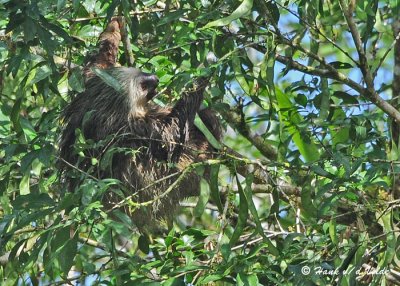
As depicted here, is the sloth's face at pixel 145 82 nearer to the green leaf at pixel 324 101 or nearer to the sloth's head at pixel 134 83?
the sloth's head at pixel 134 83

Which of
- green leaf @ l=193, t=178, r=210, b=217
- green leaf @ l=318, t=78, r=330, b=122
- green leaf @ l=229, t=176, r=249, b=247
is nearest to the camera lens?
green leaf @ l=229, t=176, r=249, b=247

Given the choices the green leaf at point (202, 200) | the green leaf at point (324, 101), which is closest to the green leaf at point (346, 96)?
the green leaf at point (324, 101)

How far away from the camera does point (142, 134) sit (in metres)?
6.60

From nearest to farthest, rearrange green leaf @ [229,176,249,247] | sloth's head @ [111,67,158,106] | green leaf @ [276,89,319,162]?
green leaf @ [229,176,249,247] → green leaf @ [276,89,319,162] → sloth's head @ [111,67,158,106]

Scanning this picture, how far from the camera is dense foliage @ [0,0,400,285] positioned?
4.54m

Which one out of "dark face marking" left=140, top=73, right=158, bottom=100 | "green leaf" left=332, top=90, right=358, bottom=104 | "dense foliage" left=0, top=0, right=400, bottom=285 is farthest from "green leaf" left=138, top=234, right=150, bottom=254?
"green leaf" left=332, top=90, right=358, bottom=104

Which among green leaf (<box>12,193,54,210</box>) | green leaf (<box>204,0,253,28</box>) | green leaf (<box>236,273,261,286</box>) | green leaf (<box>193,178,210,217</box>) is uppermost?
green leaf (<box>204,0,253,28</box>)

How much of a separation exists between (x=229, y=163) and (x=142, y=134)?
74.9 inches

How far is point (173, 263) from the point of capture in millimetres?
5156

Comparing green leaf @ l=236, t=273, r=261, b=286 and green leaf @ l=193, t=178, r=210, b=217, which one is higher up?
green leaf @ l=193, t=178, r=210, b=217

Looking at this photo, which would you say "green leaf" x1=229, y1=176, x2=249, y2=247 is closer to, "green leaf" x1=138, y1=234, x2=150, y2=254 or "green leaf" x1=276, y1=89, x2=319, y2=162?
"green leaf" x1=138, y1=234, x2=150, y2=254

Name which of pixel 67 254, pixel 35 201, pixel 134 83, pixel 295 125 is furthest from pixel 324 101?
pixel 67 254

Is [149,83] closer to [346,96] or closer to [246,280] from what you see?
[346,96]

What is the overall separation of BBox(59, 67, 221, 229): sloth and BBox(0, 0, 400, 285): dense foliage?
17cm
